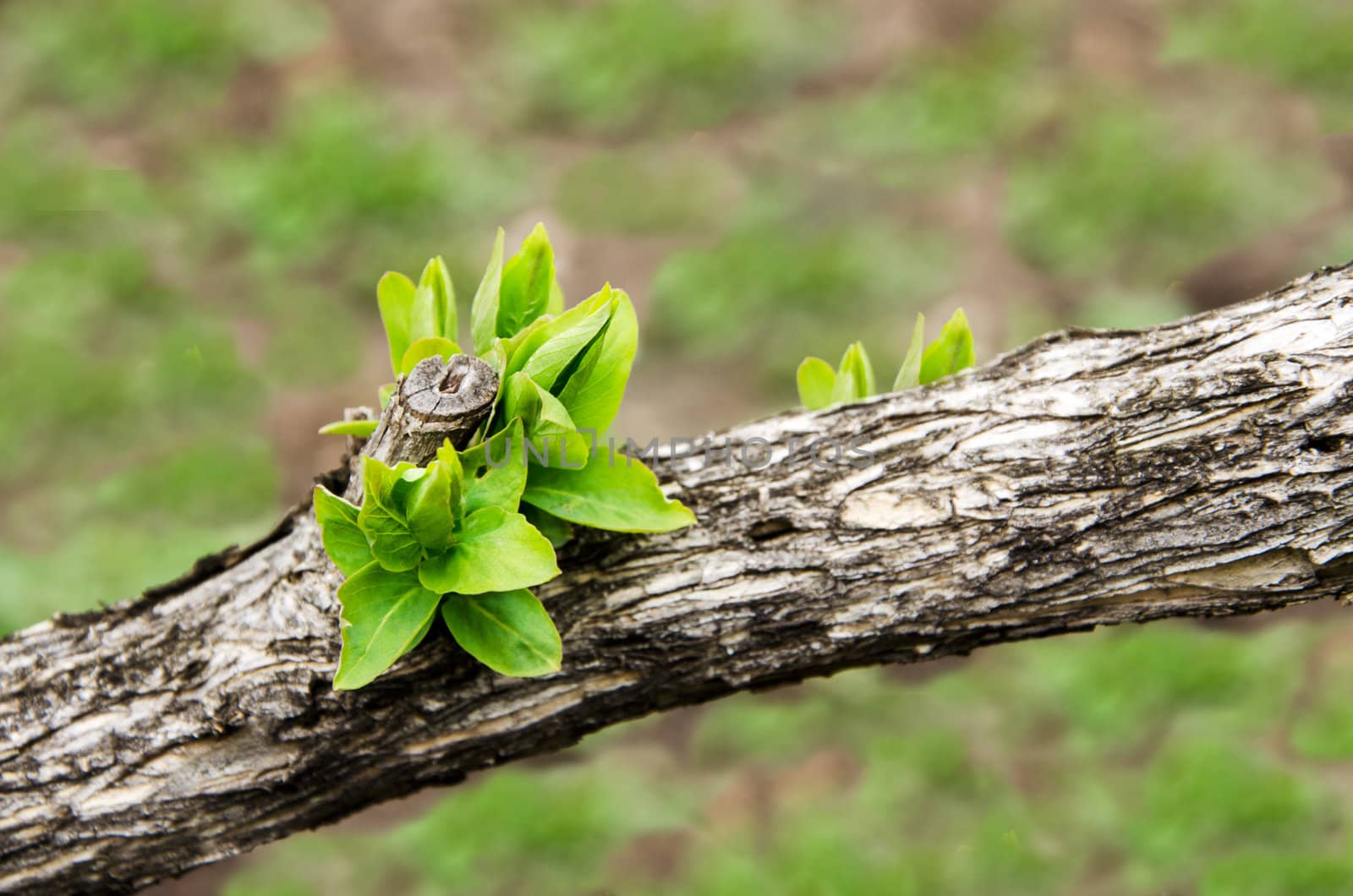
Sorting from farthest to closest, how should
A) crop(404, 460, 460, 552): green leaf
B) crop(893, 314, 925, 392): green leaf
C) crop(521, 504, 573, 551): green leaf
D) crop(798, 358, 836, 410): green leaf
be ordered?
crop(798, 358, 836, 410): green leaf → crop(893, 314, 925, 392): green leaf → crop(521, 504, 573, 551): green leaf → crop(404, 460, 460, 552): green leaf

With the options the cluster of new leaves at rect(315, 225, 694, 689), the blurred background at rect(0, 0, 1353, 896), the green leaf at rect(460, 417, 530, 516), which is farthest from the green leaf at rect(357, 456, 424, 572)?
the blurred background at rect(0, 0, 1353, 896)

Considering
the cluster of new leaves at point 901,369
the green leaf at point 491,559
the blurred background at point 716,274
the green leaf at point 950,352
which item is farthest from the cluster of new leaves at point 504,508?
the blurred background at point 716,274

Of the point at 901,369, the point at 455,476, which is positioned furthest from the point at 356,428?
the point at 901,369

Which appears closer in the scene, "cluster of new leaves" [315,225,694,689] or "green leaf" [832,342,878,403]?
"cluster of new leaves" [315,225,694,689]

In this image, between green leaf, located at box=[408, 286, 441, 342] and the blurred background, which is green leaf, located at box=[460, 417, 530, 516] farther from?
the blurred background

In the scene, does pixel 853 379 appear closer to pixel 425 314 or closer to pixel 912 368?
pixel 912 368

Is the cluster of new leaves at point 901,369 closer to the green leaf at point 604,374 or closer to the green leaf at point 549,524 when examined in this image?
the green leaf at point 604,374
